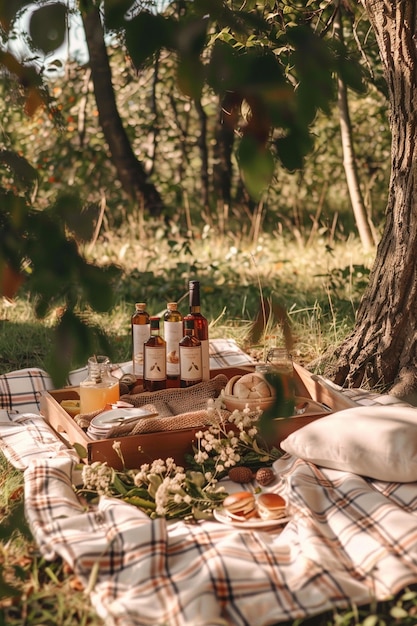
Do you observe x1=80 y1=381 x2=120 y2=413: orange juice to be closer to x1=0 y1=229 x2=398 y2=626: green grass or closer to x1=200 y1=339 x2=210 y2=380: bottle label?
x1=0 y1=229 x2=398 y2=626: green grass

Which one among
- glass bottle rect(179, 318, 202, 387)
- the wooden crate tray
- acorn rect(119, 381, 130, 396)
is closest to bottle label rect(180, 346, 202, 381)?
glass bottle rect(179, 318, 202, 387)

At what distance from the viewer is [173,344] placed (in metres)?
3.30

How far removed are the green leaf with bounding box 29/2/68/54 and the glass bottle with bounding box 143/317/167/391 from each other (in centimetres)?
238

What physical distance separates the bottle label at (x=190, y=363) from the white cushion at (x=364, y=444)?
22.3 inches

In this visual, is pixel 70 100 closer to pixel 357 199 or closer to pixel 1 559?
pixel 357 199

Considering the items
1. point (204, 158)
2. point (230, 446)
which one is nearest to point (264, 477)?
point (230, 446)

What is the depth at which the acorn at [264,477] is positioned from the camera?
2.78 meters

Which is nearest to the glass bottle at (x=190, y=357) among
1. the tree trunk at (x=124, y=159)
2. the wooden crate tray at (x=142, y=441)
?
the wooden crate tray at (x=142, y=441)

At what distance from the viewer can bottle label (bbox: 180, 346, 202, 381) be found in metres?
3.21

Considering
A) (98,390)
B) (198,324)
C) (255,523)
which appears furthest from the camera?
(198,324)

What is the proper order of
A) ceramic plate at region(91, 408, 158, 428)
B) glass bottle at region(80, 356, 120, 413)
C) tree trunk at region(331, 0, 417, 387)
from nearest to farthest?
ceramic plate at region(91, 408, 158, 428) < glass bottle at region(80, 356, 120, 413) < tree trunk at region(331, 0, 417, 387)

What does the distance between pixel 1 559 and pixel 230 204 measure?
19.6ft

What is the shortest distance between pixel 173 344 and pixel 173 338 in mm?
22

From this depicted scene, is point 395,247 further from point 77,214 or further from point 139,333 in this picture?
point 77,214
